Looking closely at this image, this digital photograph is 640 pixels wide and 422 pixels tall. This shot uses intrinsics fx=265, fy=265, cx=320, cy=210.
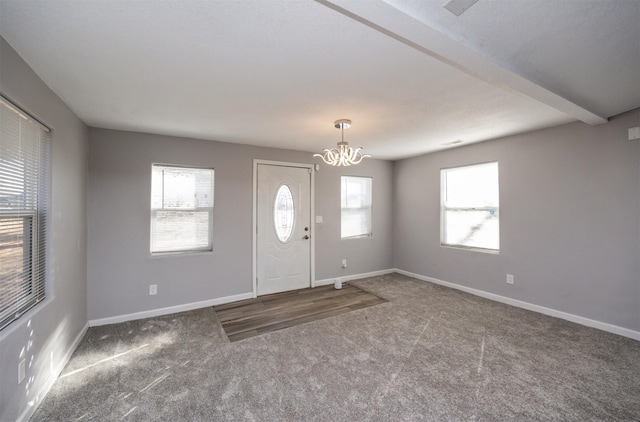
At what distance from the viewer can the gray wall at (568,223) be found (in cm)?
275

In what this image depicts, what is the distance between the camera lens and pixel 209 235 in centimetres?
379

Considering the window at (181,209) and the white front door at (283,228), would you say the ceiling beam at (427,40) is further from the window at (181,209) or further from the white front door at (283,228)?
the window at (181,209)

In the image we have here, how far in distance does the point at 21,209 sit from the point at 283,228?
2924 mm

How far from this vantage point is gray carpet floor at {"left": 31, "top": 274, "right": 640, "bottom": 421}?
1785 millimetres

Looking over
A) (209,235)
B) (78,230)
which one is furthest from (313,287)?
(78,230)

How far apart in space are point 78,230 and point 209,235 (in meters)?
1.40

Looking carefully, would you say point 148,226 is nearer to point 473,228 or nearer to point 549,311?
point 473,228

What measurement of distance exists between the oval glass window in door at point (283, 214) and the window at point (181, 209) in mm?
994

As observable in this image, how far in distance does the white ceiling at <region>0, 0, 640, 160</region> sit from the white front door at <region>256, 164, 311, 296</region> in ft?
4.61

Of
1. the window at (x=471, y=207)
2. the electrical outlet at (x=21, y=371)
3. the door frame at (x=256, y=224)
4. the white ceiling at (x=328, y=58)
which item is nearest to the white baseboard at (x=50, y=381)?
the electrical outlet at (x=21, y=371)

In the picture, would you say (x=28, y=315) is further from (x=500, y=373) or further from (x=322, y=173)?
(x=322, y=173)

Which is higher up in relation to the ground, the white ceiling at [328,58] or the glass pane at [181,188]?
the white ceiling at [328,58]

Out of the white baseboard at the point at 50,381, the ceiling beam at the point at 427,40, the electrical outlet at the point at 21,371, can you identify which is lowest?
the white baseboard at the point at 50,381

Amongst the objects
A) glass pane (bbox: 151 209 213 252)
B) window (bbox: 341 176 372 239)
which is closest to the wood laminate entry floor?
glass pane (bbox: 151 209 213 252)
